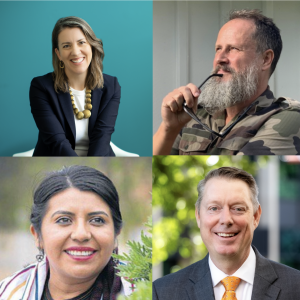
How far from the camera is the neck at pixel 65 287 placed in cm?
165

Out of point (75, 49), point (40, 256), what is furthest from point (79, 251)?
point (75, 49)

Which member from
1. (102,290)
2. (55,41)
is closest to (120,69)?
(55,41)

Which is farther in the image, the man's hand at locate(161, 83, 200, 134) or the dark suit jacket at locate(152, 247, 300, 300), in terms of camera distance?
the man's hand at locate(161, 83, 200, 134)

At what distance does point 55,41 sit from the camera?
1.75m

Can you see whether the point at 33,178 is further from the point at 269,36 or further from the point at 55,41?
the point at 269,36

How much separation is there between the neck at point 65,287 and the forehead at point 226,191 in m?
0.51

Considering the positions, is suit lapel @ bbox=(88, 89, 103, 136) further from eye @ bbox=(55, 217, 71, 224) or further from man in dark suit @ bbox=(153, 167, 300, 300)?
man in dark suit @ bbox=(153, 167, 300, 300)

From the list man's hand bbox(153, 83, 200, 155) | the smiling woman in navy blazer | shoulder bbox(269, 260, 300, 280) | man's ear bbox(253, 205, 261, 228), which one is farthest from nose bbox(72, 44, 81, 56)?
shoulder bbox(269, 260, 300, 280)

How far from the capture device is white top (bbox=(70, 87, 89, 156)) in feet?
5.66

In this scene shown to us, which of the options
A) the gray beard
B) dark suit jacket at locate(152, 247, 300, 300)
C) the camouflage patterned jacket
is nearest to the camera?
dark suit jacket at locate(152, 247, 300, 300)

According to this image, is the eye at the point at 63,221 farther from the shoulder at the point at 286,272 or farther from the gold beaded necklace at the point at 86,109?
the shoulder at the point at 286,272

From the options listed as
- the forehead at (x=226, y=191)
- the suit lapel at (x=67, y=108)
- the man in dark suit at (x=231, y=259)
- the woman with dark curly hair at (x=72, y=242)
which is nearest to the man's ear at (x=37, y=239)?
the woman with dark curly hair at (x=72, y=242)

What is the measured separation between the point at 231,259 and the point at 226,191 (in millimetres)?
230

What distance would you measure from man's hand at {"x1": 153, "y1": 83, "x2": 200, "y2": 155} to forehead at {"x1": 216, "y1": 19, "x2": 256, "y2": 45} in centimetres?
22
